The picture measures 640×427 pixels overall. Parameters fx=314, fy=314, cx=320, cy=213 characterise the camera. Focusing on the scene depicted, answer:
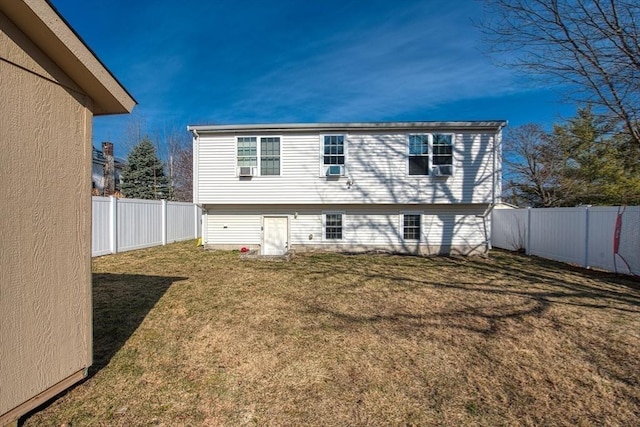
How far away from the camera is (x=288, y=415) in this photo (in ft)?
9.32

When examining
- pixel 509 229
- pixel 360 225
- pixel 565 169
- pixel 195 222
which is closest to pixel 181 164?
pixel 195 222

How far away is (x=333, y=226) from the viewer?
40.8 feet

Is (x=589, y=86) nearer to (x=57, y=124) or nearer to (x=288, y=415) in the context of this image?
(x=288, y=415)

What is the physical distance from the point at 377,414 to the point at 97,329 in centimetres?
402

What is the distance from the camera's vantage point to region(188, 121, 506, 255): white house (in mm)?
11617

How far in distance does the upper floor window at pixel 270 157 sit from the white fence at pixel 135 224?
521cm

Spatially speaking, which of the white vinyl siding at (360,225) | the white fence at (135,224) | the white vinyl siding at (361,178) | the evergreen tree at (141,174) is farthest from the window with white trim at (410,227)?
the evergreen tree at (141,174)

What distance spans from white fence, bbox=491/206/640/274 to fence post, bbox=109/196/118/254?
50.0ft

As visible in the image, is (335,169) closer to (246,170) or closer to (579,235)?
(246,170)

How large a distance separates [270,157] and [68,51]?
361 inches

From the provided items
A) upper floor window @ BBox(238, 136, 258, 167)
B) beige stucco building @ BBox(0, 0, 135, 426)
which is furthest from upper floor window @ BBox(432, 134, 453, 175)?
beige stucco building @ BBox(0, 0, 135, 426)

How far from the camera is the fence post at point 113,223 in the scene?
1093 cm

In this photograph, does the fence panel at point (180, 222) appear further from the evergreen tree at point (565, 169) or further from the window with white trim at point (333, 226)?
the evergreen tree at point (565, 169)

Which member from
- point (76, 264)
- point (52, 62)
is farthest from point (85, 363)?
point (52, 62)
